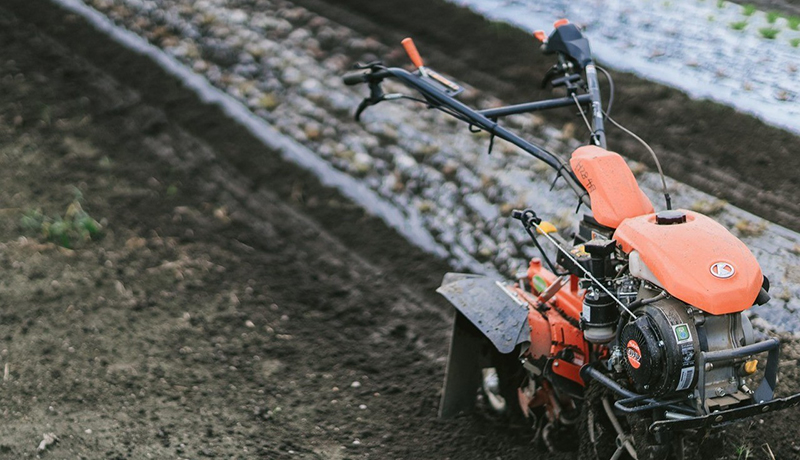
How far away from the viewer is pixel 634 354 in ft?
11.1

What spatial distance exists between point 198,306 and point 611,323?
299 cm

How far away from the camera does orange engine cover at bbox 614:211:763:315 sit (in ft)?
10.4

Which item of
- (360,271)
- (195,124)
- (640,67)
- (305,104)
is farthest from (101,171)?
(640,67)

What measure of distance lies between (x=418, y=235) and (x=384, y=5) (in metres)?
3.84

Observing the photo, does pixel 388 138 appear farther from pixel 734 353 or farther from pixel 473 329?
pixel 734 353

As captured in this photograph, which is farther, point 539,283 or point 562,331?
point 539,283

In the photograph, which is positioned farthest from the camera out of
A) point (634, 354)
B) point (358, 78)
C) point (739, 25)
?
point (739, 25)

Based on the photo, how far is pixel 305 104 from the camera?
812 cm

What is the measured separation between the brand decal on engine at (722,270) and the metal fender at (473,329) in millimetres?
1126

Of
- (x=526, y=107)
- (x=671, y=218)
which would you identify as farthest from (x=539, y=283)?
(x=671, y=218)

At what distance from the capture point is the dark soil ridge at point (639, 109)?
6.23 m

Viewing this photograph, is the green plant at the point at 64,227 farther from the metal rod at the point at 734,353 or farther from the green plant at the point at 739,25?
the green plant at the point at 739,25

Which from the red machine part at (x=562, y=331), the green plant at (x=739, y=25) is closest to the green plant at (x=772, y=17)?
the green plant at (x=739, y=25)

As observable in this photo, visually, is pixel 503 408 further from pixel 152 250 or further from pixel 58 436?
pixel 152 250
